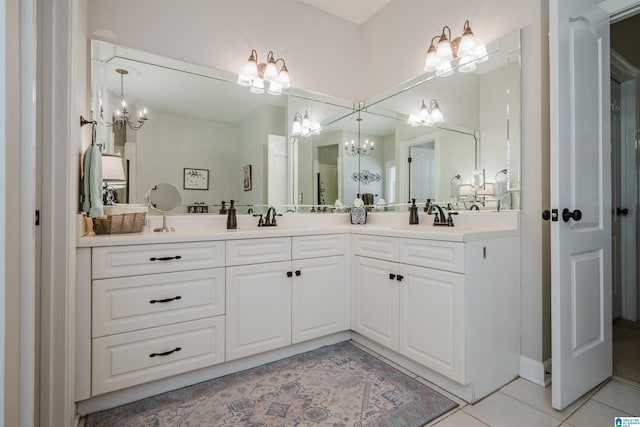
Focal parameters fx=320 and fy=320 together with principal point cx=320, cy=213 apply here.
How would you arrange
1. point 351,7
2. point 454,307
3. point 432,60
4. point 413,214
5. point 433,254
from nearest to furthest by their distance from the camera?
point 454,307 → point 433,254 → point 432,60 → point 413,214 → point 351,7

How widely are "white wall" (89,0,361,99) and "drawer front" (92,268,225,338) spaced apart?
5.07 feet

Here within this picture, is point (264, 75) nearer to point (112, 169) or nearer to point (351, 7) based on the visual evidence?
point (351, 7)

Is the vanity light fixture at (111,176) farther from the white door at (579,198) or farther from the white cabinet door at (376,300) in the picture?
the white door at (579,198)

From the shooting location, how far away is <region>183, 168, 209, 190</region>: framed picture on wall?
2.28m

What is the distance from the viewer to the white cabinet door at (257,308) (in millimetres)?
1919

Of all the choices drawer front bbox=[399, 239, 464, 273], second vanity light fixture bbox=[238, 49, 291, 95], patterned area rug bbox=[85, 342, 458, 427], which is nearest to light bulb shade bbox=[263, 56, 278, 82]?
second vanity light fixture bbox=[238, 49, 291, 95]

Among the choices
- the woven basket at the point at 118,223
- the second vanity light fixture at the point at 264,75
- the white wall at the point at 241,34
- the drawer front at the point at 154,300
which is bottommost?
the drawer front at the point at 154,300

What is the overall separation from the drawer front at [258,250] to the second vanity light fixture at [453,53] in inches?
66.8

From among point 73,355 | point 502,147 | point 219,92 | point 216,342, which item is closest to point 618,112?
point 502,147

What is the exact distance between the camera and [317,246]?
2262 mm

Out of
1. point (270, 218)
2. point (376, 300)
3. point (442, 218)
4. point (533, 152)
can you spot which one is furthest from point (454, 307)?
point (270, 218)

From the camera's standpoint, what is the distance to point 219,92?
2.44 m

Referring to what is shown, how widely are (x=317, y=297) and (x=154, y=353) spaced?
103cm

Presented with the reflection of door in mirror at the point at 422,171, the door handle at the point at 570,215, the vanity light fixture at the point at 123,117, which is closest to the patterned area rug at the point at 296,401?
the door handle at the point at 570,215
